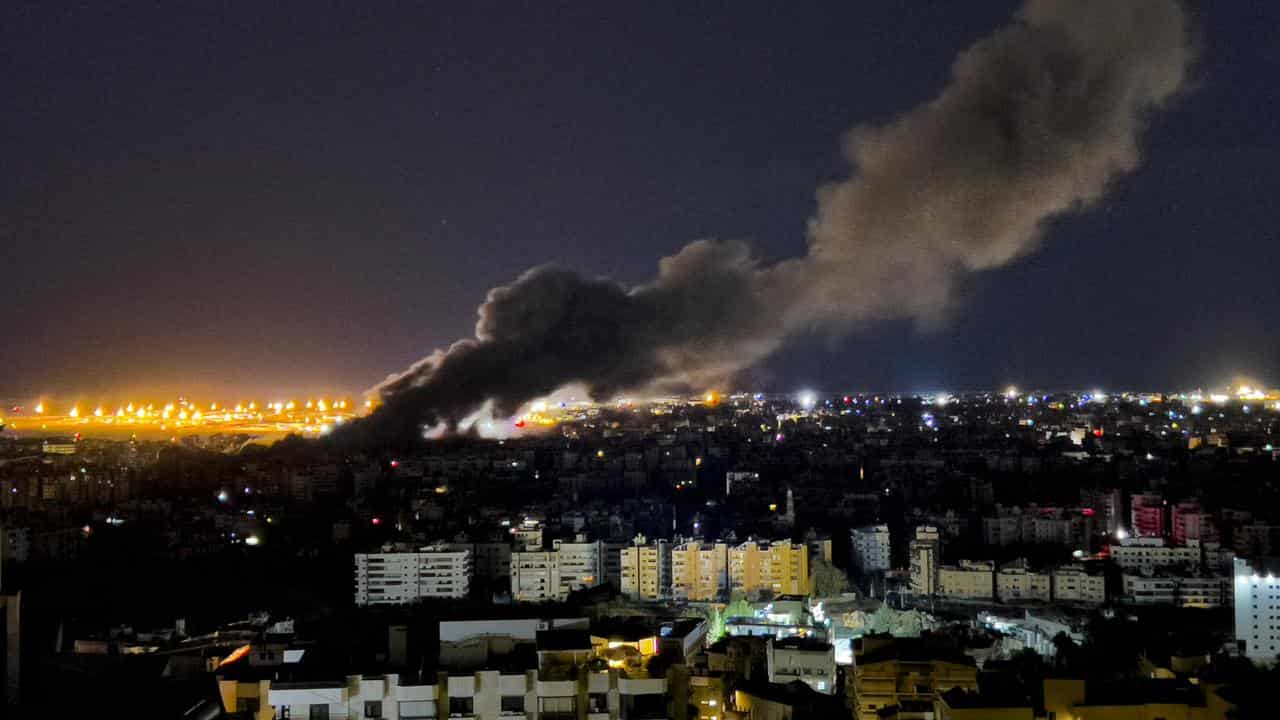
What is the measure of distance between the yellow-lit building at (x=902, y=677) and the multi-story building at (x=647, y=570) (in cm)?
691

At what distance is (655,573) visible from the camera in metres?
13.2

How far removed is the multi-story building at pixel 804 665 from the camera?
→ 714cm

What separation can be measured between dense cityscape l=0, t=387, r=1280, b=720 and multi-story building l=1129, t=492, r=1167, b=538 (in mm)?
63

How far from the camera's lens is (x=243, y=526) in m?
15.5

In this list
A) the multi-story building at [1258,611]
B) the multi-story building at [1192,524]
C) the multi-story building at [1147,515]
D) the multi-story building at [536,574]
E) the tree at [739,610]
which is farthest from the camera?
the multi-story building at [1147,515]

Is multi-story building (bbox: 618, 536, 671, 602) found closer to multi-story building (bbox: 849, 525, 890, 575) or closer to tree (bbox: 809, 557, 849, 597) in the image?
tree (bbox: 809, 557, 849, 597)

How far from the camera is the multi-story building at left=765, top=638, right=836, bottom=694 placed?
23.4ft

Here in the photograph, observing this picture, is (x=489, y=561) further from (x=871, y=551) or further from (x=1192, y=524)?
(x=1192, y=524)

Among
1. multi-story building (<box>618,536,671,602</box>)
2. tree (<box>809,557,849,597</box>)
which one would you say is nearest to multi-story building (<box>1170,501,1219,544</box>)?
tree (<box>809,557,849,597</box>)

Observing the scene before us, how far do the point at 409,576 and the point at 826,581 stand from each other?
433 centimetres

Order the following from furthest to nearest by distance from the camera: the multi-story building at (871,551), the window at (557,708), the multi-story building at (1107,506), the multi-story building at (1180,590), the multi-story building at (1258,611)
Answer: the multi-story building at (1107,506) < the multi-story building at (871,551) < the multi-story building at (1180,590) < the multi-story building at (1258,611) < the window at (557,708)

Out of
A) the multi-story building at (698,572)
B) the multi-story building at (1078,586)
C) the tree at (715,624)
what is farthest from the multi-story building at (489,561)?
the multi-story building at (1078,586)

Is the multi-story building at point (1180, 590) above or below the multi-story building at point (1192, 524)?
below

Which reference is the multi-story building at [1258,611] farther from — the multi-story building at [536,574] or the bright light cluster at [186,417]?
the bright light cluster at [186,417]
